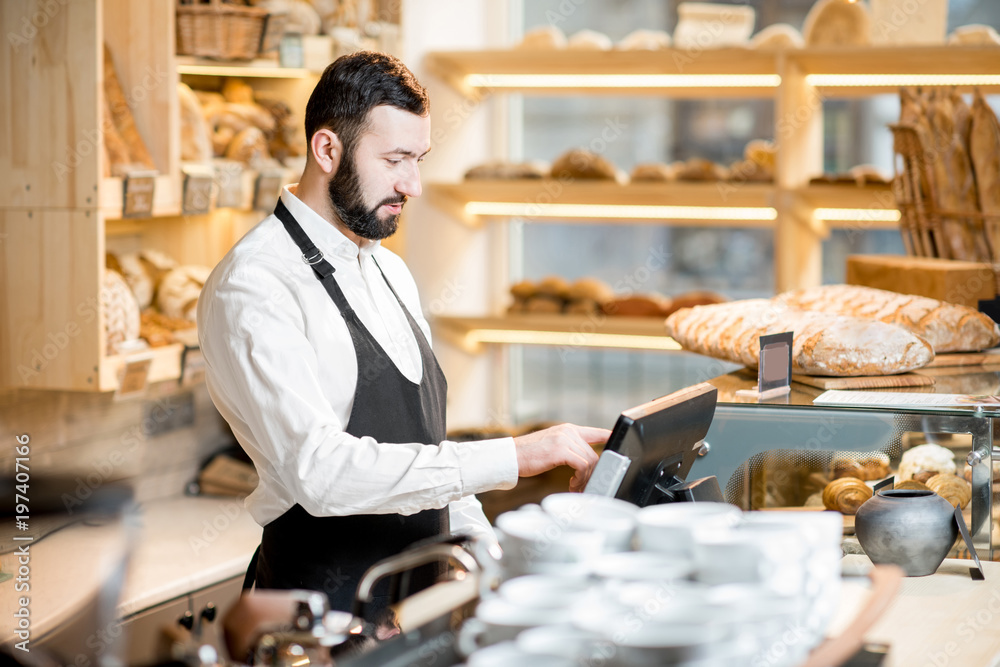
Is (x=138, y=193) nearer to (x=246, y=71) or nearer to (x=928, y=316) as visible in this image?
(x=246, y=71)

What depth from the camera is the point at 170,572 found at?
2500 millimetres

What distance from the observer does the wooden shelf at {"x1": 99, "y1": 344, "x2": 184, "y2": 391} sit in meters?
2.37

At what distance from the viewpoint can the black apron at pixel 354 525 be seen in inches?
65.5

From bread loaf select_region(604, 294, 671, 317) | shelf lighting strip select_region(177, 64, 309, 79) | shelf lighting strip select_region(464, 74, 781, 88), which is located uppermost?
shelf lighting strip select_region(464, 74, 781, 88)

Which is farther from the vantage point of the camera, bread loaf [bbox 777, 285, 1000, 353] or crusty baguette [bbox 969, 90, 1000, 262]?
crusty baguette [bbox 969, 90, 1000, 262]

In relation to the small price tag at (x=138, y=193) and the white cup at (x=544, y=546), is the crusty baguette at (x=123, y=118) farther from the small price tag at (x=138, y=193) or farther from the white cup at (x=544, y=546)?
the white cup at (x=544, y=546)

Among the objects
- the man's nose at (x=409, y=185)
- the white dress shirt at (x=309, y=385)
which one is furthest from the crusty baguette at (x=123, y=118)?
the man's nose at (x=409, y=185)

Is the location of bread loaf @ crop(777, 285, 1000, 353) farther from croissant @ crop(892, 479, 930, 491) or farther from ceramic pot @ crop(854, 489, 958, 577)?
ceramic pot @ crop(854, 489, 958, 577)

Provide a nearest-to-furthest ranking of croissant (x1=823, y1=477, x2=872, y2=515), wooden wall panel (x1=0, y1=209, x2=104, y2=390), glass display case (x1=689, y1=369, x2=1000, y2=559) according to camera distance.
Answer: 1. glass display case (x1=689, y1=369, x2=1000, y2=559)
2. croissant (x1=823, y1=477, x2=872, y2=515)
3. wooden wall panel (x1=0, y1=209, x2=104, y2=390)

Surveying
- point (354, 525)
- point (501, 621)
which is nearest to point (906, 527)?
point (354, 525)

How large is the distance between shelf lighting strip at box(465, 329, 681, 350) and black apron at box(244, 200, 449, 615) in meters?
2.10

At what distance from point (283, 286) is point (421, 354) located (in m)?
0.30

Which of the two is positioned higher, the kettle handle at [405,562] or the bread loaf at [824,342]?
the bread loaf at [824,342]

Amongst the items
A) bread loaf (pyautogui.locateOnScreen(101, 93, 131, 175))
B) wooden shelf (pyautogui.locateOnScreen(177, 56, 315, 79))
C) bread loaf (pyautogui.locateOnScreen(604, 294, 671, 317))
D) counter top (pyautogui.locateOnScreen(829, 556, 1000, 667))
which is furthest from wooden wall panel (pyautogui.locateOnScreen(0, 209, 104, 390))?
bread loaf (pyautogui.locateOnScreen(604, 294, 671, 317))
